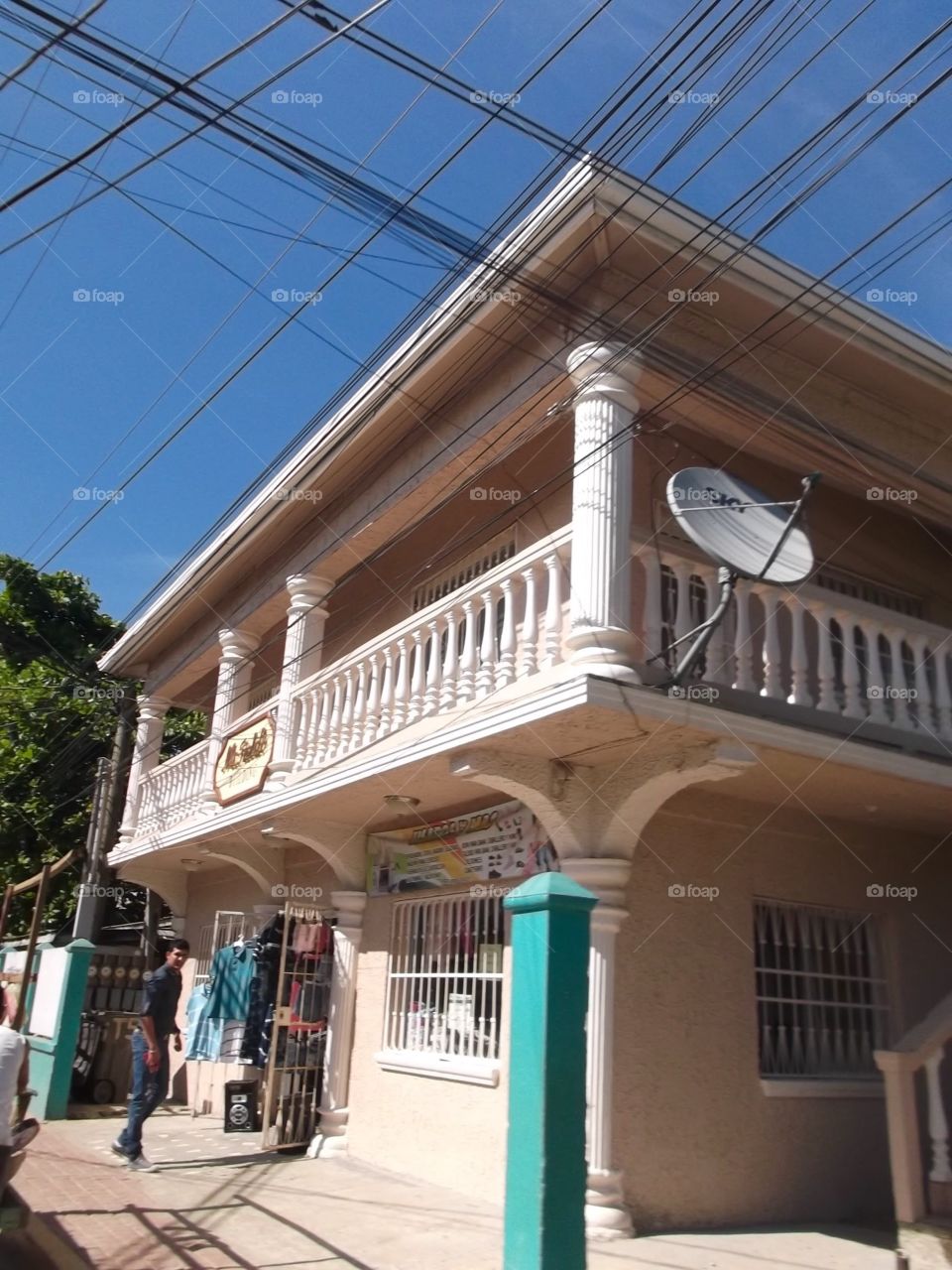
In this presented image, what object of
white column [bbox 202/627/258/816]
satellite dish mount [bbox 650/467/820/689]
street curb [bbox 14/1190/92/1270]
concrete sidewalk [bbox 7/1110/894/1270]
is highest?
white column [bbox 202/627/258/816]

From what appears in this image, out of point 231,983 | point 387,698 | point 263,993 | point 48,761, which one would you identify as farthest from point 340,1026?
point 48,761

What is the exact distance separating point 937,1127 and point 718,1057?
1413 millimetres

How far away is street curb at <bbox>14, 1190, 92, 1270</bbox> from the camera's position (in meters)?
5.28

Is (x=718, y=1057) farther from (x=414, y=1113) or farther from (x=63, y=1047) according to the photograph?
(x=63, y=1047)

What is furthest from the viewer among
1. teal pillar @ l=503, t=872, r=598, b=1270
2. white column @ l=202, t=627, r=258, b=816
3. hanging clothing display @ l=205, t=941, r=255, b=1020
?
white column @ l=202, t=627, r=258, b=816

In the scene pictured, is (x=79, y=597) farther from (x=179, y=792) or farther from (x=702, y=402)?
(x=702, y=402)

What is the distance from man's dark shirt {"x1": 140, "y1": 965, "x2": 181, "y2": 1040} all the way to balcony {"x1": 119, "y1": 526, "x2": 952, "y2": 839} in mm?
2216

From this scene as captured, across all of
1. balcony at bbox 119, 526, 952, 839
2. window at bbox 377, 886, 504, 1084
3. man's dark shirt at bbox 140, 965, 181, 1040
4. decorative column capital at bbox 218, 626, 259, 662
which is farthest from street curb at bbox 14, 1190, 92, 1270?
decorative column capital at bbox 218, 626, 259, 662

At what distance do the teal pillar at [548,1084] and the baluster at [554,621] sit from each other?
8.24 ft

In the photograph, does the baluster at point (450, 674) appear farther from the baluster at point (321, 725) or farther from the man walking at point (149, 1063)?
the man walking at point (149, 1063)

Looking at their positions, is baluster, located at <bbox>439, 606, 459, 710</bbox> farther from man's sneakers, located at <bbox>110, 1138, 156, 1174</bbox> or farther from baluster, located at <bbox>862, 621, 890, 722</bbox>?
man's sneakers, located at <bbox>110, 1138, 156, 1174</bbox>

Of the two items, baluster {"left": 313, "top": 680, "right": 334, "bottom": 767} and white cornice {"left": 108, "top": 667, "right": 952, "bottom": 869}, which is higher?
baluster {"left": 313, "top": 680, "right": 334, "bottom": 767}

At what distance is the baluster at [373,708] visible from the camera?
316 inches

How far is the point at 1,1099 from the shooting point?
4.83 m
